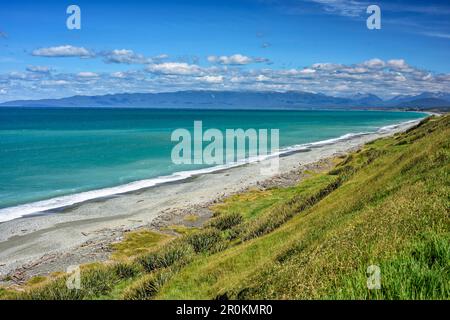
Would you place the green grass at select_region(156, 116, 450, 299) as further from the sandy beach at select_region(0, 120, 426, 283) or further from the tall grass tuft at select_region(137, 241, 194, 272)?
the sandy beach at select_region(0, 120, 426, 283)

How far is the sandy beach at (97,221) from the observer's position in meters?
26.9

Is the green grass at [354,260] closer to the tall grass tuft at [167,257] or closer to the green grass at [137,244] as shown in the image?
the tall grass tuft at [167,257]

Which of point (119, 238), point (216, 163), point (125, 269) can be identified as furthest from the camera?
point (216, 163)

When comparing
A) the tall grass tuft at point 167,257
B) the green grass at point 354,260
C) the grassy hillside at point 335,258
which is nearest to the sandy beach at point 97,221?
the tall grass tuft at point 167,257

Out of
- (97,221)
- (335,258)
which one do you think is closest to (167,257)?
(335,258)

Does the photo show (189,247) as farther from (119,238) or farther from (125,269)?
(119,238)

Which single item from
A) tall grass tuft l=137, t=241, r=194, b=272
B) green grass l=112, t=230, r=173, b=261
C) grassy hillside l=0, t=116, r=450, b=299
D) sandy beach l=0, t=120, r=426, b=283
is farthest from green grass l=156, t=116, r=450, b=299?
sandy beach l=0, t=120, r=426, b=283

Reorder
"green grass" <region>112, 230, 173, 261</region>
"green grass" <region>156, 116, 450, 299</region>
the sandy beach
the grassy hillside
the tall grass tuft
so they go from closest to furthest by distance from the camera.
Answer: "green grass" <region>156, 116, 450, 299</region>, the grassy hillside, the tall grass tuft, "green grass" <region>112, 230, 173, 261</region>, the sandy beach

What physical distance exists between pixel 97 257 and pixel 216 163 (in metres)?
48.3

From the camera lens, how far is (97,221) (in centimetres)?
3688

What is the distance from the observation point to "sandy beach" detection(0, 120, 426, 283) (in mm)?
26891

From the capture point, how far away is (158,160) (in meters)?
77.8
